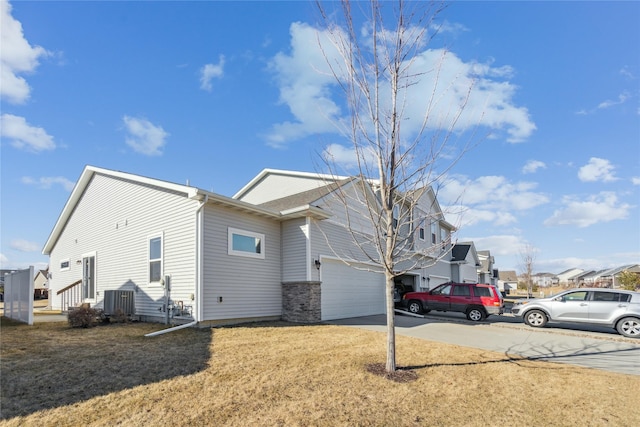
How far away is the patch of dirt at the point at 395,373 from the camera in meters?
6.03

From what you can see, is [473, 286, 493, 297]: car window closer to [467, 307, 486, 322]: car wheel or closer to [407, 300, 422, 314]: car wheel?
[467, 307, 486, 322]: car wheel

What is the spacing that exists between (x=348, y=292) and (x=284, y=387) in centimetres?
1008

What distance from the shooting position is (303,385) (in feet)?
18.1

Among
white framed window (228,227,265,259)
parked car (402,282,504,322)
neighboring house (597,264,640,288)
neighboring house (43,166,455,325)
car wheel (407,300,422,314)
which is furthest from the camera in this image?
neighboring house (597,264,640,288)

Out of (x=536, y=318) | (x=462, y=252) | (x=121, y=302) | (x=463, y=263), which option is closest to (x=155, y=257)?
(x=121, y=302)

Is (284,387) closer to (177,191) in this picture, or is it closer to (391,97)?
(391,97)

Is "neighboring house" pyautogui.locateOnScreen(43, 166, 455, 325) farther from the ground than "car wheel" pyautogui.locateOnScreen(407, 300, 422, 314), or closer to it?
farther from the ground

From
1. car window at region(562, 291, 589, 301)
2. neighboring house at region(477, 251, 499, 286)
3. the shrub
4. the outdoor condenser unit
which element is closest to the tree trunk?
the shrub

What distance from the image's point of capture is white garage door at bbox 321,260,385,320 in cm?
1395

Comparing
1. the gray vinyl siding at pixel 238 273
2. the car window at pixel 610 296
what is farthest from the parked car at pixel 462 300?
the gray vinyl siding at pixel 238 273

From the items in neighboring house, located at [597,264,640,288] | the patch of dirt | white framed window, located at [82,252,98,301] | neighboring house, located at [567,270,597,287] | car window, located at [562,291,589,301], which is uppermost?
white framed window, located at [82,252,98,301]

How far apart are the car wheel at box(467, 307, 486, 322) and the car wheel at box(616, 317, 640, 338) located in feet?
15.5

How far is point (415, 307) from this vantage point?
17719 millimetres

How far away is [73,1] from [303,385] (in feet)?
34.8
